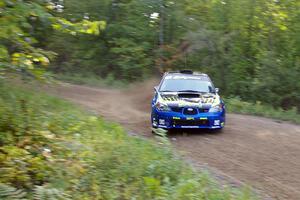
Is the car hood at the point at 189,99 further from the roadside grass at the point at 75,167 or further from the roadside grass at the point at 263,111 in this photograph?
the roadside grass at the point at 263,111

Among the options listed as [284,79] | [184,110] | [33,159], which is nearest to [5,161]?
[33,159]

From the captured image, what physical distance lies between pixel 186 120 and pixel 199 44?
520 inches

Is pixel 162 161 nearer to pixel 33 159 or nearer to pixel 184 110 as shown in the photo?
pixel 33 159

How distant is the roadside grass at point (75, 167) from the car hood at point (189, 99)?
385cm

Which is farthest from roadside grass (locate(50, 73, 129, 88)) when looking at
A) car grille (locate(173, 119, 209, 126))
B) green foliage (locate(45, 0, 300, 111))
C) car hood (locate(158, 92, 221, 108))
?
car grille (locate(173, 119, 209, 126))

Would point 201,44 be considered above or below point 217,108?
above

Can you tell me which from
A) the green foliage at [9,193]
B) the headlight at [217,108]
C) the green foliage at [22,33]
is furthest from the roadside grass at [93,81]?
the green foliage at [9,193]

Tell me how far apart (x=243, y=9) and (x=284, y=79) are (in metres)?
4.74

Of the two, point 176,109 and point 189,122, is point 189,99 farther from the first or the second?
point 189,122

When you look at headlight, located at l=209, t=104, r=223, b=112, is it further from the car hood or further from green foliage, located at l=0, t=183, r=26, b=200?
green foliage, located at l=0, t=183, r=26, b=200

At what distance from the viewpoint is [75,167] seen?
6.40 metres

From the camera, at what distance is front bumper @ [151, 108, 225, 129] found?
11648 mm

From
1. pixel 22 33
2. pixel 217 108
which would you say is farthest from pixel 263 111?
pixel 22 33

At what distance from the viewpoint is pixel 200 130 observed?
41.3ft
